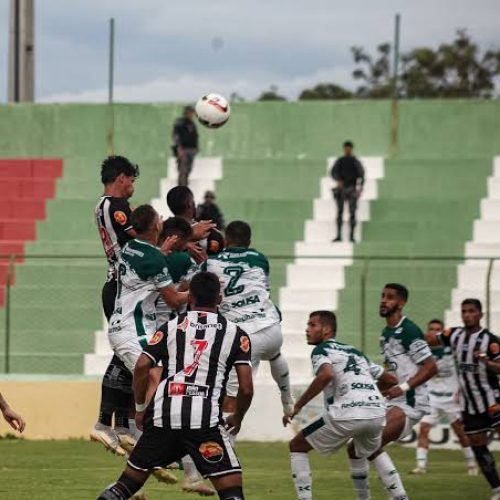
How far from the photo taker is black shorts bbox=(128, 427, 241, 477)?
9633 millimetres

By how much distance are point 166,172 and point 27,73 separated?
526cm

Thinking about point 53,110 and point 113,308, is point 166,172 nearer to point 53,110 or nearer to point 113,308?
point 53,110

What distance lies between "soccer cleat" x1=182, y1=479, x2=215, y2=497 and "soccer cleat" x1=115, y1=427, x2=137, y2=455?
1.71 feet

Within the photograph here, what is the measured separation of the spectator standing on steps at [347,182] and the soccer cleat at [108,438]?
14.9 meters

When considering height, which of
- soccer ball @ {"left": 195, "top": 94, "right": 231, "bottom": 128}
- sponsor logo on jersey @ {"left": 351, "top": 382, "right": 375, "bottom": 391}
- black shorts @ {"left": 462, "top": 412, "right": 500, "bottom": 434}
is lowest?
black shorts @ {"left": 462, "top": 412, "right": 500, "bottom": 434}

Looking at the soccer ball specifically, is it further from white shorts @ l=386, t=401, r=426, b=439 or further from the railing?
the railing

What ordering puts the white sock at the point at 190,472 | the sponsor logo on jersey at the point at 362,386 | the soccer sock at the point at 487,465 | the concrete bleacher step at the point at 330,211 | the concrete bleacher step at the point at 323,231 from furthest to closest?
the concrete bleacher step at the point at 330,211 → the concrete bleacher step at the point at 323,231 → the soccer sock at the point at 487,465 → the sponsor logo on jersey at the point at 362,386 → the white sock at the point at 190,472

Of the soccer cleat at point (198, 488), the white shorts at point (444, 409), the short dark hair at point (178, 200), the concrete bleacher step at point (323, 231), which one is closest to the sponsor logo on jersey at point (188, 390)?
the soccer cleat at point (198, 488)

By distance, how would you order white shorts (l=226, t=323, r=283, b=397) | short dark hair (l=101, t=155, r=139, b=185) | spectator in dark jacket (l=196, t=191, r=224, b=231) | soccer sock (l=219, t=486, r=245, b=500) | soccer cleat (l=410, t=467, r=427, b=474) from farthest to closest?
spectator in dark jacket (l=196, t=191, r=224, b=231) < soccer cleat (l=410, t=467, r=427, b=474) < white shorts (l=226, t=323, r=283, b=397) < short dark hair (l=101, t=155, r=139, b=185) < soccer sock (l=219, t=486, r=245, b=500)

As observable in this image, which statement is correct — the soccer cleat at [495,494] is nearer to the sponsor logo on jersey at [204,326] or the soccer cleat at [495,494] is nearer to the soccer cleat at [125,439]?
the soccer cleat at [125,439]

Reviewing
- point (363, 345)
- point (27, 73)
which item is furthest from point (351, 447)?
point (27, 73)

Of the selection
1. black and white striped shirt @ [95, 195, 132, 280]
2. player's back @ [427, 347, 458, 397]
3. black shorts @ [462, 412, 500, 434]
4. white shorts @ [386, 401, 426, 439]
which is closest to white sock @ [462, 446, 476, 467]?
player's back @ [427, 347, 458, 397]

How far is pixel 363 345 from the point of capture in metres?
22.7

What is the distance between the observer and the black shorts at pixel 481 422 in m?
15.9
